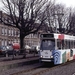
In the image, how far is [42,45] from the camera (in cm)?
2572

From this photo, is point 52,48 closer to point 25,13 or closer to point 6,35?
point 25,13

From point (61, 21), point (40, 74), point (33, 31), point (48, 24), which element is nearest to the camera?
point (40, 74)

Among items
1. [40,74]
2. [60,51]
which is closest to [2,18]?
[60,51]

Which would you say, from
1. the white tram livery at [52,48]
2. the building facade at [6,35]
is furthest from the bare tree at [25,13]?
the building facade at [6,35]

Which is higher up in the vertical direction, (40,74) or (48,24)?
(48,24)

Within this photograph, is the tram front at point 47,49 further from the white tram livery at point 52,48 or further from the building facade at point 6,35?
the building facade at point 6,35

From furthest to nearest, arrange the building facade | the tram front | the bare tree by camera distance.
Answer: the building facade
the bare tree
the tram front

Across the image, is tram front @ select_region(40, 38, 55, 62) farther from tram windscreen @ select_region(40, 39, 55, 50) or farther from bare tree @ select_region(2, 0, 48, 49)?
bare tree @ select_region(2, 0, 48, 49)

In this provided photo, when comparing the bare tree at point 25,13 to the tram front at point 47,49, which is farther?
the bare tree at point 25,13

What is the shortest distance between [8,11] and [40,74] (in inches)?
1236

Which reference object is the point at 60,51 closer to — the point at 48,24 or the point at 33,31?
the point at 33,31

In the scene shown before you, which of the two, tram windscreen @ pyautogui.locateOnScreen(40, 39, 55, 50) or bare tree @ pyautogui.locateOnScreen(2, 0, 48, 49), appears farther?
bare tree @ pyautogui.locateOnScreen(2, 0, 48, 49)

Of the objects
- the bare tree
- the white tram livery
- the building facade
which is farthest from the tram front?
the building facade

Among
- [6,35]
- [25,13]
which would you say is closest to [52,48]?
[25,13]
